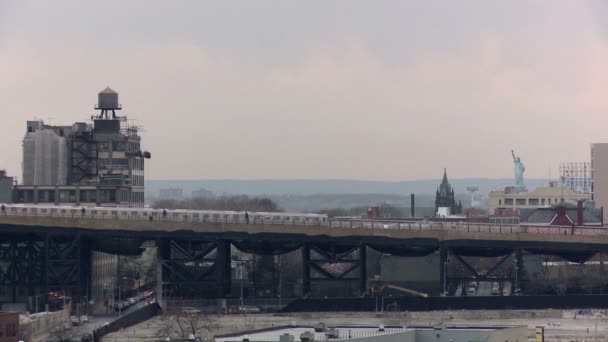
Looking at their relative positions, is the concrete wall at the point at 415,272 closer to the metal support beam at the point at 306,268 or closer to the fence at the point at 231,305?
the metal support beam at the point at 306,268

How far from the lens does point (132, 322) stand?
355 feet

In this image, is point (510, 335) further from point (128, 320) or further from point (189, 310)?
point (189, 310)

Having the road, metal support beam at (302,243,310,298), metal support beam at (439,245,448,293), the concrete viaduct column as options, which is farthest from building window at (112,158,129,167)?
the road

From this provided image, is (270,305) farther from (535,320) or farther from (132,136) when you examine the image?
(132,136)

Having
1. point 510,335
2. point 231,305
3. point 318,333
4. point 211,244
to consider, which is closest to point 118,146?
point 211,244

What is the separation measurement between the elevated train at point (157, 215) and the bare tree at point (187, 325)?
17.8 m

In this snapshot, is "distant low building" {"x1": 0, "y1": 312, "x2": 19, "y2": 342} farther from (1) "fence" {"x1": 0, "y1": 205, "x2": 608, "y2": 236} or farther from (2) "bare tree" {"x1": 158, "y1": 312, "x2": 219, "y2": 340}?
(1) "fence" {"x1": 0, "y1": 205, "x2": 608, "y2": 236}

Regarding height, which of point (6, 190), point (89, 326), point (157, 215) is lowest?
point (89, 326)

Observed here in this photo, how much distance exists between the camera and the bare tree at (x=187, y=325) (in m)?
98.4

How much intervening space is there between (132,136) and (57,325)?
71.1m

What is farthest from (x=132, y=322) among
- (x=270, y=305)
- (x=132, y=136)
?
(x=132, y=136)

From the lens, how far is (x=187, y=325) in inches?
4063

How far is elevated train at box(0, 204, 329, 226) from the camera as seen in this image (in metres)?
128

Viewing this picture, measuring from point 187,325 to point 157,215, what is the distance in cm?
2714
